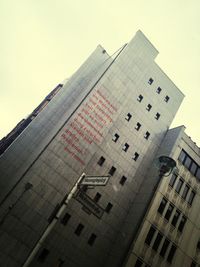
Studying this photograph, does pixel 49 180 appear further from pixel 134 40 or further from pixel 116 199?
pixel 134 40

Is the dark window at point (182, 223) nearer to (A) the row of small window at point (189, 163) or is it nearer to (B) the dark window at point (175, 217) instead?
(B) the dark window at point (175, 217)

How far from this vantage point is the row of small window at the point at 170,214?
28.8 m

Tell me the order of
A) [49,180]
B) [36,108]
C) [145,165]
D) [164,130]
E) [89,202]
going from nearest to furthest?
[89,202]
[49,180]
[145,165]
[164,130]
[36,108]

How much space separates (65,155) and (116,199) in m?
7.88

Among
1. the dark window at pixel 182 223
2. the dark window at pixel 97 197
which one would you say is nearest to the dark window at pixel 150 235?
the dark window at pixel 182 223

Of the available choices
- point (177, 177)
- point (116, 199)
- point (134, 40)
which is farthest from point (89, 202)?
point (134, 40)

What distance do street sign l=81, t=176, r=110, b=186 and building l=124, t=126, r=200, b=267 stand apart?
1650 cm

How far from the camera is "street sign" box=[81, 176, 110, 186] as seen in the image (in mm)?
10914

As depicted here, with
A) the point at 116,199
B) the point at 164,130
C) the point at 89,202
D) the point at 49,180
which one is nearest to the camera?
the point at 89,202

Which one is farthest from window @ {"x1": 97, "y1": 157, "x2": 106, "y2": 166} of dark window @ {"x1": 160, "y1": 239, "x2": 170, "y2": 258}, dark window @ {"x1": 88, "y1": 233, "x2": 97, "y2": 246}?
dark window @ {"x1": 160, "y1": 239, "x2": 170, "y2": 258}

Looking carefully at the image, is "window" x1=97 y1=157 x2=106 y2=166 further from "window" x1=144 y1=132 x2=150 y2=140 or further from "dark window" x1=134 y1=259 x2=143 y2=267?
"dark window" x1=134 y1=259 x2=143 y2=267

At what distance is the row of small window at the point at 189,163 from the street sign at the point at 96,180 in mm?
22104

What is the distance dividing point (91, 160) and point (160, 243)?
36.8 feet

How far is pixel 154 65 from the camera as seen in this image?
36.8 meters
